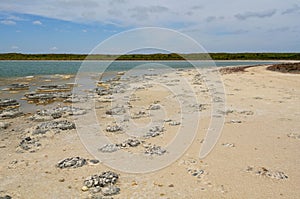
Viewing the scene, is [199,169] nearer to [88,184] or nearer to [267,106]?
[88,184]

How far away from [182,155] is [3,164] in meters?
5.17

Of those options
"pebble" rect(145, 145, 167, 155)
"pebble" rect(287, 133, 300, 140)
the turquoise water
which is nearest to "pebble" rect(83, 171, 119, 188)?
"pebble" rect(145, 145, 167, 155)

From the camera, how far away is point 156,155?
8.55 meters

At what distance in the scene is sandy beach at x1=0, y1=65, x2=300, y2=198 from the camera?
20.9 feet

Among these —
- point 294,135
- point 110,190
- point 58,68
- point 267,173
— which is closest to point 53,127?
point 110,190

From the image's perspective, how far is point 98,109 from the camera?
54.6 feet

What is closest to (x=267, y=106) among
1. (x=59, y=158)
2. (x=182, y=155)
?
(x=182, y=155)

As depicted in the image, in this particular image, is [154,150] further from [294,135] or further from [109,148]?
[294,135]

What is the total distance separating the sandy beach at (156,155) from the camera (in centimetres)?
638

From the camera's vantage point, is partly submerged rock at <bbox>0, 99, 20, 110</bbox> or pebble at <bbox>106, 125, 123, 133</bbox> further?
partly submerged rock at <bbox>0, 99, 20, 110</bbox>

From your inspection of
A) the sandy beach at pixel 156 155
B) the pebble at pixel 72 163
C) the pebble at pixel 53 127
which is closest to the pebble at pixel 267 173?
the sandy beach at pixel 156 155

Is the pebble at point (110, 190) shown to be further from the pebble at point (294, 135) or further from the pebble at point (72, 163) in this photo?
the pebble at point (294, 135)

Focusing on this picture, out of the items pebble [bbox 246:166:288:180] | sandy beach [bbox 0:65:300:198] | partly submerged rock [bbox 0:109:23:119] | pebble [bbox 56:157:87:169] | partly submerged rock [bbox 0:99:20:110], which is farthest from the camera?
partly submerged rock [bbox 0:99:20:110]

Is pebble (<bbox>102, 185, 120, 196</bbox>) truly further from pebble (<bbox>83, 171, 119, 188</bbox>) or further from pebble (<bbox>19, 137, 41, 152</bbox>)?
pebble (<bbox>19, 137, 41, 152</bbox>)
